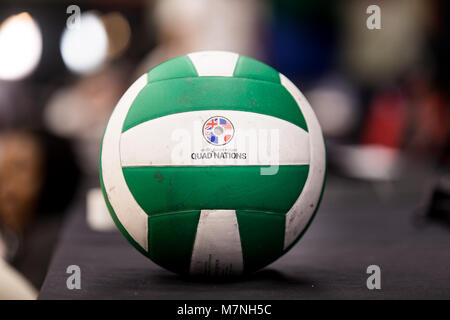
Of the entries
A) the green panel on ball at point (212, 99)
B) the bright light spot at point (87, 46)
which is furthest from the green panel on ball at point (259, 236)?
the bright light spot at point (87, 46)

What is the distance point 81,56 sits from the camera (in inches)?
294

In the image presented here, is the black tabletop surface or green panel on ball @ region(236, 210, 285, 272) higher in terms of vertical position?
green panel on ball @ region(236, 210, 285, 272)

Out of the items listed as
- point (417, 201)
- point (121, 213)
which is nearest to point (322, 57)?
point (417, 201)

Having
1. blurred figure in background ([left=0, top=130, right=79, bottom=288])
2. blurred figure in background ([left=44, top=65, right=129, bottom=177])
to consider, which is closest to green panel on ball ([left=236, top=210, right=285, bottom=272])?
blurred figure in background ([left=0, top=130, right=79, bottom=288])

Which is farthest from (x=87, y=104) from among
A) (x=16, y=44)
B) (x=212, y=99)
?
(x=212, y=99)

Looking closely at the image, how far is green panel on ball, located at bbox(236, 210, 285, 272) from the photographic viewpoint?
1.53 meters

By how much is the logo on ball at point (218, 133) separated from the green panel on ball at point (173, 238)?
0.54 ft

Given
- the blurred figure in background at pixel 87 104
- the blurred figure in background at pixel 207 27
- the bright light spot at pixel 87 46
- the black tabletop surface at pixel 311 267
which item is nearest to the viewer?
the black tabletop surface at pixel 311 267

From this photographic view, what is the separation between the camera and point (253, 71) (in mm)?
1652

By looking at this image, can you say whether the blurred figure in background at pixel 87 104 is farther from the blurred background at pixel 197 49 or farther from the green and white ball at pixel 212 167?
the green and white ball at pixel 212 167

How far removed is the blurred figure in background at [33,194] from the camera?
158 inches

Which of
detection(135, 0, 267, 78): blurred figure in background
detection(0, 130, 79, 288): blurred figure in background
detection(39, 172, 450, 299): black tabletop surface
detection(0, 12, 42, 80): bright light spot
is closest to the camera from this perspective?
detection(39, 172, 450, 299): black tabletop surface

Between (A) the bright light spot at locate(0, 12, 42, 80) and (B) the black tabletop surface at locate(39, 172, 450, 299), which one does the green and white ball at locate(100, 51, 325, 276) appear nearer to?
(B) the black tabletop surface at locate(39, 172, 450, 299)
